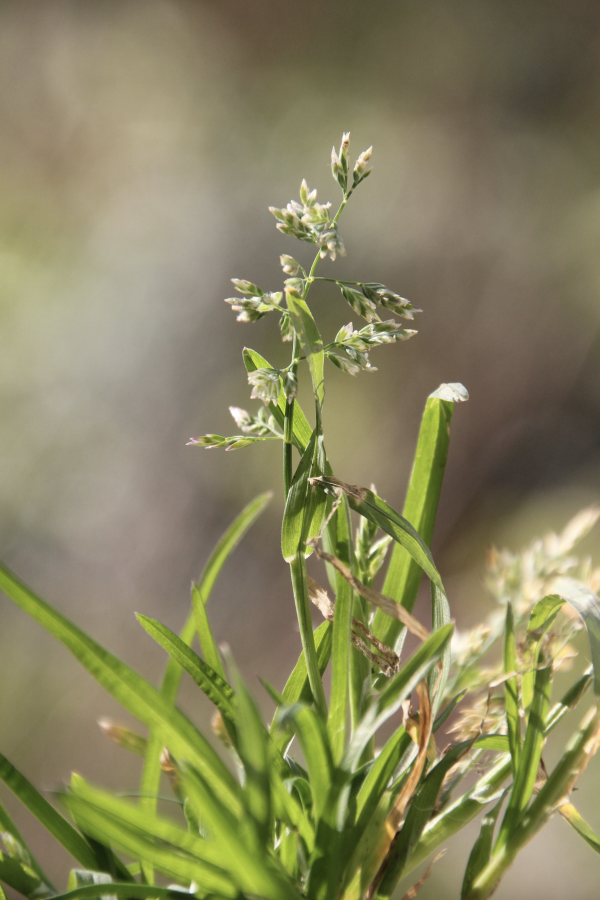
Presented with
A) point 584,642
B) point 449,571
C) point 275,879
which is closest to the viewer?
point 275,879

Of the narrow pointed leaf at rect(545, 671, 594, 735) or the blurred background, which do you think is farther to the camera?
the blurred background

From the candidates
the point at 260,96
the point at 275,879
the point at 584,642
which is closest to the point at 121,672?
the point at 275,879

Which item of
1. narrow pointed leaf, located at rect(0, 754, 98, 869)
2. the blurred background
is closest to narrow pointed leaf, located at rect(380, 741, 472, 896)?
narrow pointed leaf, located at rect(0, 754, 98, 869)

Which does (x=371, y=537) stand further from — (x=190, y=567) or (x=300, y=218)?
(x=190, y=567)

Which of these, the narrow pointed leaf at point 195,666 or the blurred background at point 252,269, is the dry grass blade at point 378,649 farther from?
the blurred background at point 252,269

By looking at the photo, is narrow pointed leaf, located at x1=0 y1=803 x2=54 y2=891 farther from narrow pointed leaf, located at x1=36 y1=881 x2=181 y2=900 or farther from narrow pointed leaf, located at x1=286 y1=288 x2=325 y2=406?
narrow pointed leaf, located at x1=286 y1=288 x2=325 y2=406

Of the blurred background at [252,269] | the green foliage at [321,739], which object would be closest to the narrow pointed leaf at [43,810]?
the green foliage at [321,739]
